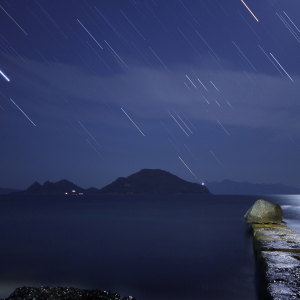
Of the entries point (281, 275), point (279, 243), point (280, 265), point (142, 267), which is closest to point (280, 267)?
point (280, 265)

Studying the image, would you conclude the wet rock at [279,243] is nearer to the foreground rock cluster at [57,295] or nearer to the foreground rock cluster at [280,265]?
the foreground rock cluster at [280,265]

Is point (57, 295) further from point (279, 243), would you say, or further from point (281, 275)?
point (279, 243)

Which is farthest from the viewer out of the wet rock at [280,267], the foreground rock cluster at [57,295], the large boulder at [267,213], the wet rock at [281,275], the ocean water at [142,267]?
the large boulder at [267,213]

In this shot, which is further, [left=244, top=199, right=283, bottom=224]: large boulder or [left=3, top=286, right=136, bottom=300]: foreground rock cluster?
[left=244, top=199, right=283, bottom=224]: large boulder

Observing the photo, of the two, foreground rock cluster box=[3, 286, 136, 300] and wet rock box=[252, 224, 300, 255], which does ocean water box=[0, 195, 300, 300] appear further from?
foreground rock cluster box=[3, 286, 136, 300]

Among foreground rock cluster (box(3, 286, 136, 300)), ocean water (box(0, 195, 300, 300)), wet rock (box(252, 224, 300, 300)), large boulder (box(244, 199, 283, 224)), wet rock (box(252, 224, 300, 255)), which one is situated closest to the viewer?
foreground rock cluster (box(3, 286, 136, 300))

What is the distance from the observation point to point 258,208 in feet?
87.8

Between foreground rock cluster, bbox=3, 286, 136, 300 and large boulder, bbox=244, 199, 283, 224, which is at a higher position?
large boulder, bbox=244, 199, 283, 224

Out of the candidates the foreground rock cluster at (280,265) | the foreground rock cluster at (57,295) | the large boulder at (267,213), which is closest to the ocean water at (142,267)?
the foreground rock cluster at (280,265)

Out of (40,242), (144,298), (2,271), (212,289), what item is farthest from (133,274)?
(40,242)

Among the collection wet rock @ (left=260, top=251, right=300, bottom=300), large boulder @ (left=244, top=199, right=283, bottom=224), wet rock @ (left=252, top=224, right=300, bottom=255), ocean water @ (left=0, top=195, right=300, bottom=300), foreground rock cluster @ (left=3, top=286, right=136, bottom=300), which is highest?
large boulder @ (left=244, top=199, right=283, bottom=224)

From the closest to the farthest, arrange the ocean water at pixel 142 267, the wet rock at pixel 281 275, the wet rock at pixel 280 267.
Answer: the wet rock at pixel 281 275 < the wet rock at pixel 280 267 < the ocean water at pixel 142 267

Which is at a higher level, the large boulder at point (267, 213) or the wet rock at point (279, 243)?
the large boulder at point (267, 213)

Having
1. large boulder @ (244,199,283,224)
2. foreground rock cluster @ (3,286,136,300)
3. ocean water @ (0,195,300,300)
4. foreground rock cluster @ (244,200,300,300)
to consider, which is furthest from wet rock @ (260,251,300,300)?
large boulder @ (244,199,283,224)
